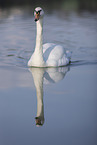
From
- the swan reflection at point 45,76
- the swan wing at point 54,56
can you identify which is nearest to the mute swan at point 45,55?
the swan wing at point 54,56

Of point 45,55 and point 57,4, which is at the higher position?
point 45,55

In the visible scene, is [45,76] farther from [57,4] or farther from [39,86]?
[57,4]

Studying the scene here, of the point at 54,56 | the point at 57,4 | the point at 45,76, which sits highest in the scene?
the point at 54,56

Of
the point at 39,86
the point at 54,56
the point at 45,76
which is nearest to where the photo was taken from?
the point at 39,86

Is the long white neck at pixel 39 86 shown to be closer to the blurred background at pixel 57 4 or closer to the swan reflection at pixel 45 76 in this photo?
the swan reflection at pixel 45 76

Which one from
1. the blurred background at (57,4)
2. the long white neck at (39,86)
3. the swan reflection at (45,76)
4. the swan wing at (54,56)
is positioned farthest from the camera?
the blurred background at (57,4)

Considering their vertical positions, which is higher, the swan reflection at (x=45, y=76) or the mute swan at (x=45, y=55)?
the mute swan at (x=45, y=55)

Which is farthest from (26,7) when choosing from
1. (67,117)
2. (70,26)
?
(67,117)

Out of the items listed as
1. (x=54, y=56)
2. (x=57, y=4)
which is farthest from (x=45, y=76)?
(x=57, y=4)

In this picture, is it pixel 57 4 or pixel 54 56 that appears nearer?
pixel 54 56

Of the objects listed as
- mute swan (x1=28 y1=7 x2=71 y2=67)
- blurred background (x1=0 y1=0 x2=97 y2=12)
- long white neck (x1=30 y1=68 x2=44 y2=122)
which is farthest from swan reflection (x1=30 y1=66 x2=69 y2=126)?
blurred background (x1=0 y1=0 x2=97 y2=12)

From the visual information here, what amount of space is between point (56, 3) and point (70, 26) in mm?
10086

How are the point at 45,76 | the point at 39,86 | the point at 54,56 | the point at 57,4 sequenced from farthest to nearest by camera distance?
the point at 57,4, the point at 54,56, the point at 45,76, the point at 39,86

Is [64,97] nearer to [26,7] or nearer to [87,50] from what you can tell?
[87,50]
